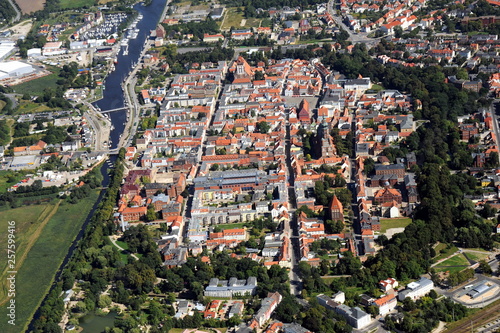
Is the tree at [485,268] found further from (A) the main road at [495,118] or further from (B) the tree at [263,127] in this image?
(B) the tree at [263,127]

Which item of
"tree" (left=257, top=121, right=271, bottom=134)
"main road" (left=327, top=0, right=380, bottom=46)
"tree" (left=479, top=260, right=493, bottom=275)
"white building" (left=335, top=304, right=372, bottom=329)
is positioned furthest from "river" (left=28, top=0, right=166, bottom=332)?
"tree" (left=479, top=260, right=493, bottom=275)

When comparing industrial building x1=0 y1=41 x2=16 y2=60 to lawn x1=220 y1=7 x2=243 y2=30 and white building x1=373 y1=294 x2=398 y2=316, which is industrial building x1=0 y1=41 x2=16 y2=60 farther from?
white building x1=373 y1=294 x2=398 y2=316

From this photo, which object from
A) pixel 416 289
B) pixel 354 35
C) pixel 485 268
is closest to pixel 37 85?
pixel 354 35

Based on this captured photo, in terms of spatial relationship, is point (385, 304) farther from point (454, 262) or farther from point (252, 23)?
point (252, 23)

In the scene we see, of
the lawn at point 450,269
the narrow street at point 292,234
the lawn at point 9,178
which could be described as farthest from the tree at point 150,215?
the lawn at point 450,269

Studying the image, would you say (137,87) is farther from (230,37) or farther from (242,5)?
(242,5)
